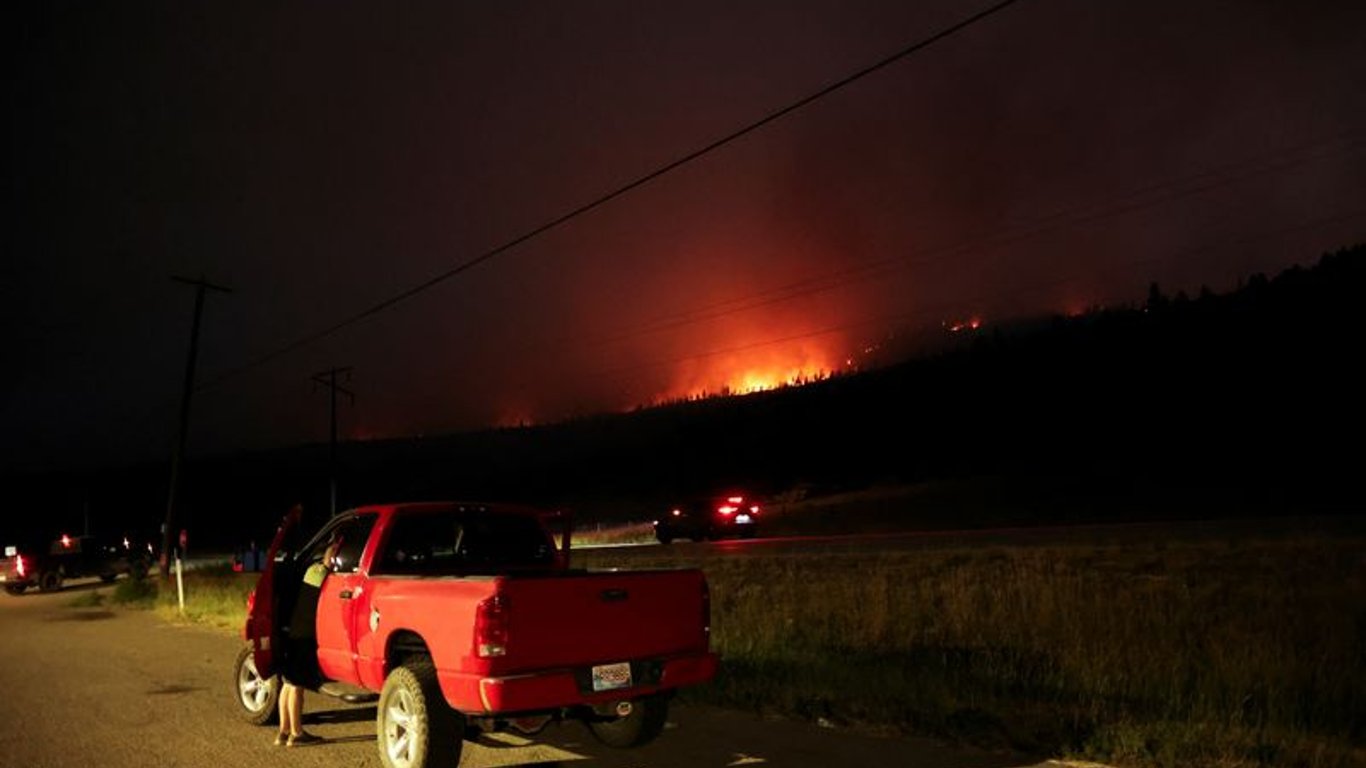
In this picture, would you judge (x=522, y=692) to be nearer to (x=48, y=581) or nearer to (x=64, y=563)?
(x=48, y=581)

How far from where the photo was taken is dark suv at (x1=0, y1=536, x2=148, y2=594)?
33.0 meters

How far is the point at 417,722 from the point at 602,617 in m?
1.28

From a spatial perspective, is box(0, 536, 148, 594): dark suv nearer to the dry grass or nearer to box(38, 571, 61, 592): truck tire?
box(38, 571, 61, 592): truck tire

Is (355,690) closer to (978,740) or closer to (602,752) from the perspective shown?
(602,752)

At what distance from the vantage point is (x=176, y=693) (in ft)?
33.5

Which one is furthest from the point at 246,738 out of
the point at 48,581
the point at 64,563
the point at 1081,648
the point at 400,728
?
the point at 64,563

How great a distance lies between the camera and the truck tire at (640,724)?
732cm

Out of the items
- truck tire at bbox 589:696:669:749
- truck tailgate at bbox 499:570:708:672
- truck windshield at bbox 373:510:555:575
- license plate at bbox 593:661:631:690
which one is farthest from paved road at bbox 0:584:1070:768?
truck windshield at bbox 373:510:555:575

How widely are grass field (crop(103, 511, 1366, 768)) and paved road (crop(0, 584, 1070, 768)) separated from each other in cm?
65

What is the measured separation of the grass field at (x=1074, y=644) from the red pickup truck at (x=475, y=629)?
7.31 ft

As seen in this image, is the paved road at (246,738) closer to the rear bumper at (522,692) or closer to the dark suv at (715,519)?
the rear bumper at (522,692)

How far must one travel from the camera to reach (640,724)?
733cm

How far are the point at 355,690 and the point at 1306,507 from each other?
37.4 m

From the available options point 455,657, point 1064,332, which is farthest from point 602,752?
point 1064,332
